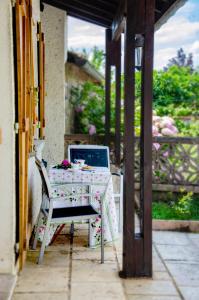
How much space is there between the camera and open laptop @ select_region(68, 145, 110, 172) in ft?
20.1

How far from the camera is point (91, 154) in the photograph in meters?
6.14

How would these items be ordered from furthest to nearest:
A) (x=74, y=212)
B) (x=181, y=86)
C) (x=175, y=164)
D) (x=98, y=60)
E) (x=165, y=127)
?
(x=98, y=60) < (x=181, y=86) < (x=165, y=127) < (x=175, y=164) < (x=74, y=212)

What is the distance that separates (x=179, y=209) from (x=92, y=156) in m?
1.76

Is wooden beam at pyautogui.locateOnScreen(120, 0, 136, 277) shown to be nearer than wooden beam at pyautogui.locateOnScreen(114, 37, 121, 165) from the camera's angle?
Yes

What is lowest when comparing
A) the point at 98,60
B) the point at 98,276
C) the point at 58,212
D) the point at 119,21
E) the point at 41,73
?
the point at 98,276

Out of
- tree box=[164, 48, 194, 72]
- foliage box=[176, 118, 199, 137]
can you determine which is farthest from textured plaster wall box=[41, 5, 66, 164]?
tree box=[164, 48, 194, 72]

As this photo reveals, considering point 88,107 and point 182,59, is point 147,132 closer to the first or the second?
point 88,107

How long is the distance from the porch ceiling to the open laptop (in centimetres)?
A: 183

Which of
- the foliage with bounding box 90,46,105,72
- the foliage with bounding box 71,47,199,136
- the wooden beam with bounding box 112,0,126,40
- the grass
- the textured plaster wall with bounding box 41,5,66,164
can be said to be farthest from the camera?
the foliage with bounding box 90,46,105,72

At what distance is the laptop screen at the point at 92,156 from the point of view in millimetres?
6129

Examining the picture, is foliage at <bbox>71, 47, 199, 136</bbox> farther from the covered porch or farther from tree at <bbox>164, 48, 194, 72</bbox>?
the covered porch

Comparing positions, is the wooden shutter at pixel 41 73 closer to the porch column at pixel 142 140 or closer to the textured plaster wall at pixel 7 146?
the porch column at pixel 142 140

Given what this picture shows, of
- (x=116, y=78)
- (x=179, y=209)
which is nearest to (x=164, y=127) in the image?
(x=116, y=78)

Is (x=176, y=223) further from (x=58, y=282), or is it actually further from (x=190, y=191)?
(x=58, y=282)
